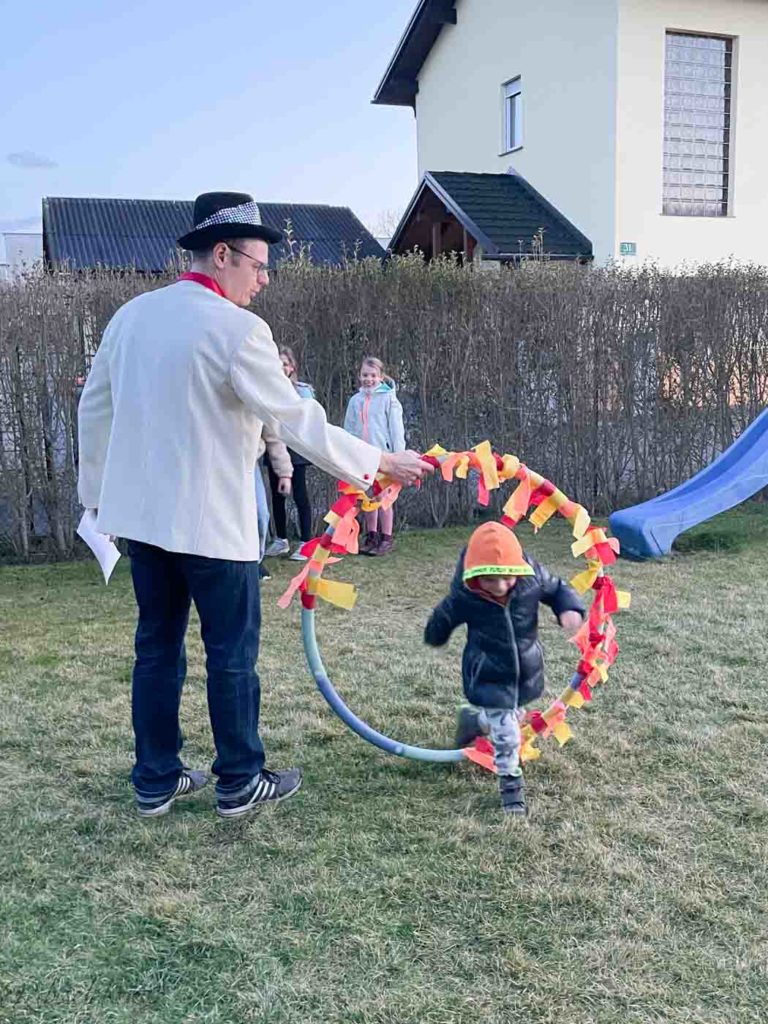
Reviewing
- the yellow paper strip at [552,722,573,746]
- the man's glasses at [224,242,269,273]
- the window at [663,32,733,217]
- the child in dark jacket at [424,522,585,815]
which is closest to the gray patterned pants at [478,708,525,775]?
the child in dark jacket at [424,522,585,815]

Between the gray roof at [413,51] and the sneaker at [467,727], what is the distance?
725 inches

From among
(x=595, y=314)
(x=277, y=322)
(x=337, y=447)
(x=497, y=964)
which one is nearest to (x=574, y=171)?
(x=595, y=314)

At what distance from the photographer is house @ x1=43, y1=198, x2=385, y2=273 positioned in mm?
18547

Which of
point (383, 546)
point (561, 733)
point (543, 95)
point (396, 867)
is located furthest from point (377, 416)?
point (543, 95)

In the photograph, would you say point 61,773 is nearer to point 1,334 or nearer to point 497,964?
point 497,964

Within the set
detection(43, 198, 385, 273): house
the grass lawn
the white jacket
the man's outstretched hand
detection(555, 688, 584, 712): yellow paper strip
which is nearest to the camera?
the grass lawn

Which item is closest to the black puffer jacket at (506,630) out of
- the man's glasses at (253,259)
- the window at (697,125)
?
the man's glasses at (253,259)

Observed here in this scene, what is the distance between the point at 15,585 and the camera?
292 inches

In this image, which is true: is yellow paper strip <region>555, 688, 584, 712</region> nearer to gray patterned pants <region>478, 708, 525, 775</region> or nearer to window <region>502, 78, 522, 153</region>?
Answer: gray patterned pants <region>478, 708, 525, 775</region>

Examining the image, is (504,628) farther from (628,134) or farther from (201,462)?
(628,134)

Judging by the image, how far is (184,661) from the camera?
11.7 feet

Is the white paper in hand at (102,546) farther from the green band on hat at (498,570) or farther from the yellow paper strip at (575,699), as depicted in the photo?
the yellow paper strip at (575,699)

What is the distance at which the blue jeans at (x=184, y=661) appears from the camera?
3.28m

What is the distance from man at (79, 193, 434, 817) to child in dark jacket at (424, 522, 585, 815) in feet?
1.54
